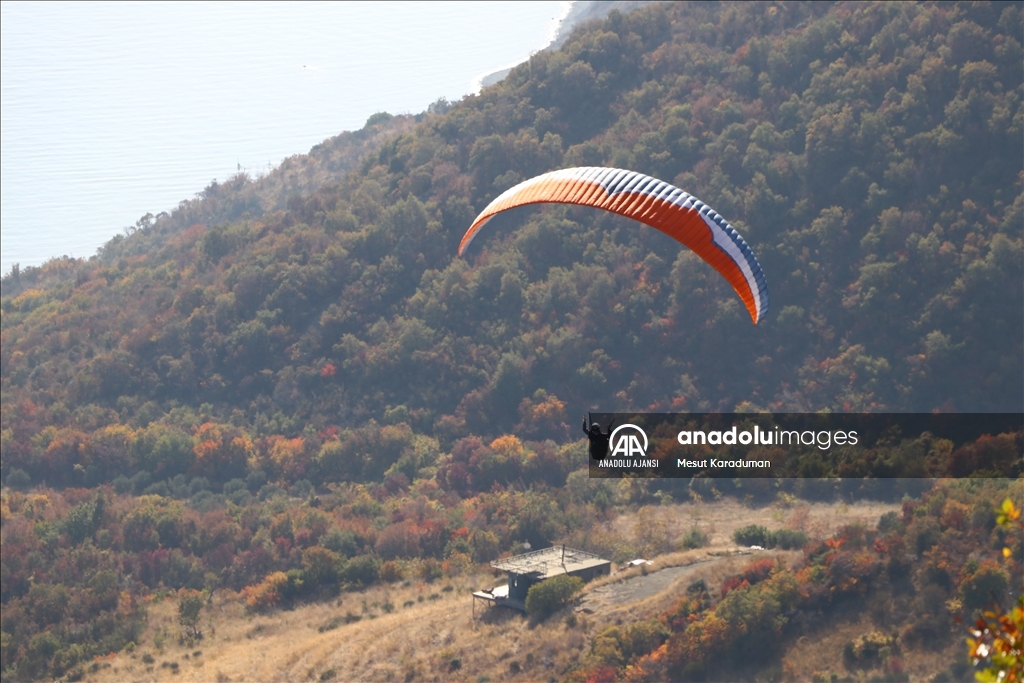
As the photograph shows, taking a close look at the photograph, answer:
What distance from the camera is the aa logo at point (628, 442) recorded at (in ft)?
181

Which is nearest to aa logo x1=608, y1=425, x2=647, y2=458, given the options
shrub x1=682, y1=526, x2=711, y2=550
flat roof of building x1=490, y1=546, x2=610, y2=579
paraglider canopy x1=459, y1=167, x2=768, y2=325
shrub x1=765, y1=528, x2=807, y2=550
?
shrub x1=682, y1=526, x2=711, y2=550

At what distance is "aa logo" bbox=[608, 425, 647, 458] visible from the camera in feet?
181

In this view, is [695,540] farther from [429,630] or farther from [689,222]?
[689,222]

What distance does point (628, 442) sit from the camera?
57.8 m

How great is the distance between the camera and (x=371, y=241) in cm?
7319

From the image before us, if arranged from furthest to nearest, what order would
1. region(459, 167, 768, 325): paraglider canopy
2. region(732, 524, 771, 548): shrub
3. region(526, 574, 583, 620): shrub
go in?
region(732, 524, 771, 548): shrub
region(526, 574, 583, 620): shrub
region(459, 167, 768, 325): paraglider canopy

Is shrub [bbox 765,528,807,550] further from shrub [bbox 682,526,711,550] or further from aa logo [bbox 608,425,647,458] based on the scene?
aa logo [bbox 608,425,647,458]

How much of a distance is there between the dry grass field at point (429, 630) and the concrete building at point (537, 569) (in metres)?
0.60

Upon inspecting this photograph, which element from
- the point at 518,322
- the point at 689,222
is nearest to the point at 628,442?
the point at 518,322

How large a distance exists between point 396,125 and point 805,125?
54894 mm

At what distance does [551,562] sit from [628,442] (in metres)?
15.5

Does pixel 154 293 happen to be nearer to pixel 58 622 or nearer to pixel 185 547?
pixel 185 547

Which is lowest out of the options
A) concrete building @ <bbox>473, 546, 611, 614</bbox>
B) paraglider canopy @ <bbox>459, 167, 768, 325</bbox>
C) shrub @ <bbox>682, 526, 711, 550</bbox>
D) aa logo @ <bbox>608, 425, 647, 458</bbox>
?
concrete building @ <bbox>473, 546, 611, 614</bbox>

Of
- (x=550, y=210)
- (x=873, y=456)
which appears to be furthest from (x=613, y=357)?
(x=873, y=456)
